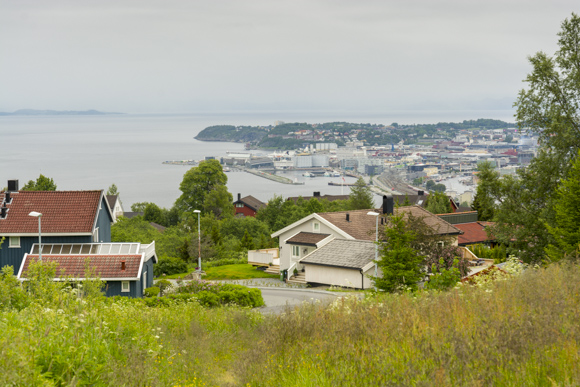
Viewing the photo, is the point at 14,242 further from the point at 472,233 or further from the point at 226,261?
the point at 472,233

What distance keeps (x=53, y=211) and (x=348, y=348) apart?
1101 inches

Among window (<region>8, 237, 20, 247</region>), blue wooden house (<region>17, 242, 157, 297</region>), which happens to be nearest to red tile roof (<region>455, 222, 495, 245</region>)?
blue wooden house (<region>17, 242, 157, 297</region>)

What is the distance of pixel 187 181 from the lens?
77000 mm

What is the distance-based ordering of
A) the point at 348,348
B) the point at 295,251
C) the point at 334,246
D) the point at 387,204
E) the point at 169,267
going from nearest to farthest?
the point at 348,348, the point at 334,246, the point at 295,251, the point at 387,204, the point at 169,267

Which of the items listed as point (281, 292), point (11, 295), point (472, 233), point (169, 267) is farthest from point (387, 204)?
point (11, 295)

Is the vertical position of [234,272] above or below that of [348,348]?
below

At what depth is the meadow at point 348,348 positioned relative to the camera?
5223 millimetres

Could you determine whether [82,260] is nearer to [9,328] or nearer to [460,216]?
[9,328]

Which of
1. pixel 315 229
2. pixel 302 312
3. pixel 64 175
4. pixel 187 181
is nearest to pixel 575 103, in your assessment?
pixel 315 229

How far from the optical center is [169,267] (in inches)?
1617

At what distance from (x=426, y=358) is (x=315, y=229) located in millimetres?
34796

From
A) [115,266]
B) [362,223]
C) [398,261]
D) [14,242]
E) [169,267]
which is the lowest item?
[169,267]

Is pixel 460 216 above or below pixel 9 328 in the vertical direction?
below

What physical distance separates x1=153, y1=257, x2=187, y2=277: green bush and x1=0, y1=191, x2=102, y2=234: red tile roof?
989cm
